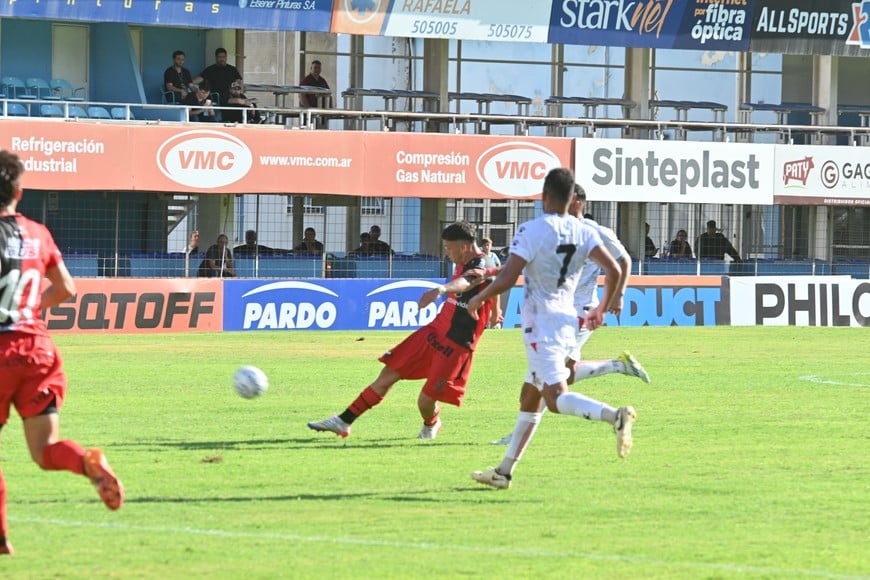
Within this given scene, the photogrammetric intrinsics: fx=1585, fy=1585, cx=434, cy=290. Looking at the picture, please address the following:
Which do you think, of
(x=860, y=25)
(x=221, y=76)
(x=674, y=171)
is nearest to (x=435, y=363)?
(x=221, y=76)

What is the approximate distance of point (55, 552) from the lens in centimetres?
845

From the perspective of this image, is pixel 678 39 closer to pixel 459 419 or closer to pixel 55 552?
pixel 459 419

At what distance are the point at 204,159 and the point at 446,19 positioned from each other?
712 cm

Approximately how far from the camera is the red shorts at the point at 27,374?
8188 millimetres

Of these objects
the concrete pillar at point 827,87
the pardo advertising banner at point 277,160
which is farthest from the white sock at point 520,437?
the concrete pillar at point 827,87

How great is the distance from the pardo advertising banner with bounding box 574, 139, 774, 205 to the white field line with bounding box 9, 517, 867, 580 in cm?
2854

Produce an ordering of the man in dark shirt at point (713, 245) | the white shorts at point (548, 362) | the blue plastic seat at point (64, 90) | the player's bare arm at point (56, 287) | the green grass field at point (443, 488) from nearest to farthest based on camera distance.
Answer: the green grass field at point (443, 488), the player's bare arm at point (56, 287), the white shorts at point (548, 362), the blue plastic seat at point (64, 90), the man in dark shirt at point (713, 245)

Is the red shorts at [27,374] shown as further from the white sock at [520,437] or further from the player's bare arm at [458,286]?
the player's bare arm at [458,286]

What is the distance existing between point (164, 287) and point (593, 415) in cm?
2201

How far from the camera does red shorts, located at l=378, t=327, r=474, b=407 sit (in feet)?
43.9

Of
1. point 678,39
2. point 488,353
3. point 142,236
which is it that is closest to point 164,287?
point 142,236

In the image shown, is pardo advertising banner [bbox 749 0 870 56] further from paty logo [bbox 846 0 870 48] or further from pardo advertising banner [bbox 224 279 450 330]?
pardo advertising banner [bbox 224 279 450 330]

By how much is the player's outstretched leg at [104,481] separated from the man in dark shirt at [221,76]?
90.1 ft

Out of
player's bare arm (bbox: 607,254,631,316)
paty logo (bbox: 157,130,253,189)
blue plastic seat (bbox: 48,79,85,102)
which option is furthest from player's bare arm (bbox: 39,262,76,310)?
blue plastic seat (bbox: 48,79,85,102)
